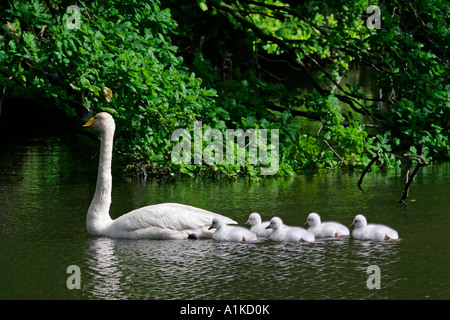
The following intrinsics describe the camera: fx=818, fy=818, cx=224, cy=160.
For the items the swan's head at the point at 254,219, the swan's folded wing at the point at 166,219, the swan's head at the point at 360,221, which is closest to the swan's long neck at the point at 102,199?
the swan's folded wing at the point at 166,219

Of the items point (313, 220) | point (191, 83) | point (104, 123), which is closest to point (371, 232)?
point (313, 220)

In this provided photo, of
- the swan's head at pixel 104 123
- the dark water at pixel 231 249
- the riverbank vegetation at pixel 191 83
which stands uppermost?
the riverbank vegetation at pixel 191 83

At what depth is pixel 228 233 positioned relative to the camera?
8.92 m

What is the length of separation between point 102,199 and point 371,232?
311 centimetres

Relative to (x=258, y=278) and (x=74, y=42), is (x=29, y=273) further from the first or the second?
(x=74, y=42)

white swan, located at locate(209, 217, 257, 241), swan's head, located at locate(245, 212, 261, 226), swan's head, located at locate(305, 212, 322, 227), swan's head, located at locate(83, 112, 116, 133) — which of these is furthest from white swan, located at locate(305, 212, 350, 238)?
swan's head, located at locate(83, 112, 116, 133)

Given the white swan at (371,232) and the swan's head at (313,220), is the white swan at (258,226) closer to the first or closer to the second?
the swan's head at (313,220)

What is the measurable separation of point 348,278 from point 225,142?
20.2ft

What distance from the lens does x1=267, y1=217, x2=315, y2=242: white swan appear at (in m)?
8.82

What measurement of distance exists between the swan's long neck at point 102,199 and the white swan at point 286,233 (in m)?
1.91

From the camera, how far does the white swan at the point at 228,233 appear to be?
8898mm

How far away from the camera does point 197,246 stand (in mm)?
8797

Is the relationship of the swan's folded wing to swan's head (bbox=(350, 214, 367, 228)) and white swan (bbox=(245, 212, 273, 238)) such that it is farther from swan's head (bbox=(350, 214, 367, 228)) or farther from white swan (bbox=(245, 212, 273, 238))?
swan's head (bbox=(350, 214, 367, 228))
